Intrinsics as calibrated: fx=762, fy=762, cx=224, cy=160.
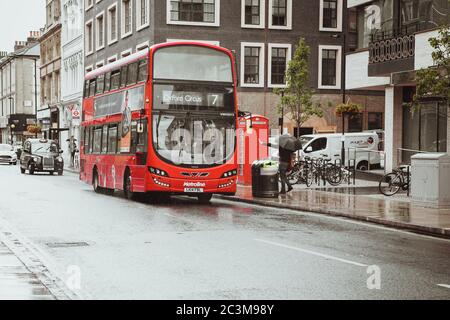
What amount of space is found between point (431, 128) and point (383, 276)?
69.3 feet

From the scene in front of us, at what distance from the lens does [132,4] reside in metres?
53.6

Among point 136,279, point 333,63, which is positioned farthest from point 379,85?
point 136,279

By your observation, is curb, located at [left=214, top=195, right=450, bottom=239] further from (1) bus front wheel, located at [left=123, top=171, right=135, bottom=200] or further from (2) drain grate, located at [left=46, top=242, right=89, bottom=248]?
(2) drain grate, located at [left=46, top=242, right=89, bottom=248]

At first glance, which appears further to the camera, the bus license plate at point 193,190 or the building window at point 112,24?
the building window at point 112,24

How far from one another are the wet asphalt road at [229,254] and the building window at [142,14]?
32757 mm

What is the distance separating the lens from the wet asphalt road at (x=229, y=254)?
8.33m

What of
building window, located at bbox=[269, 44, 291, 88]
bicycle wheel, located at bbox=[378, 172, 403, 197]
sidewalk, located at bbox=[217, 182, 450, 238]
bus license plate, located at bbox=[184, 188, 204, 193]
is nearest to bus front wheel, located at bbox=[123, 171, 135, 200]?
bus license plate, located at bbox=[184, 188, 204, 193]

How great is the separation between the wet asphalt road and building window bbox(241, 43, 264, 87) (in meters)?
32.0

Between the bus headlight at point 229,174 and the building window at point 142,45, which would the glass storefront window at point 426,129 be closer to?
the bus headlight at point 229,174

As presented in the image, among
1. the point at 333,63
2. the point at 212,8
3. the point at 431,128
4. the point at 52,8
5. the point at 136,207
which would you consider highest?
the point at 52,8

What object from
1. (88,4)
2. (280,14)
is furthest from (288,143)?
(88,4)

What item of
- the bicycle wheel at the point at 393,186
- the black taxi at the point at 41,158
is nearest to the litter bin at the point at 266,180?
the bicycle wheel at the point at 393,186

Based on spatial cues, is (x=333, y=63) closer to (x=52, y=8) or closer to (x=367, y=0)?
(x=367, y=0)

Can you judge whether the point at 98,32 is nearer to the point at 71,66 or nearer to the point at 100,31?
the point at 100,31
